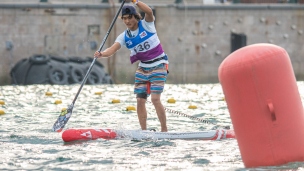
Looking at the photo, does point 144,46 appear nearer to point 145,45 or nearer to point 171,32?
point 145,45

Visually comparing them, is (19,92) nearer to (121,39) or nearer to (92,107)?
(92,107)

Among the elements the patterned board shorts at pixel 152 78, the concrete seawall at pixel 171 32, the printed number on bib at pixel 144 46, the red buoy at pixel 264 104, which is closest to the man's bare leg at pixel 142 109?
the patterned board shorts at pixel 152 78

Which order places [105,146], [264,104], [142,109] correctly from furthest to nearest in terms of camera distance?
[142,109] → [105,146] → [264,104]

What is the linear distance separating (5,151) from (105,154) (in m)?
1.17

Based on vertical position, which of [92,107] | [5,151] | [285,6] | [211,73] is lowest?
[5,151]

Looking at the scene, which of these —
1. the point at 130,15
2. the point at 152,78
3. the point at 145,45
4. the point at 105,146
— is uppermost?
the point at 130,15

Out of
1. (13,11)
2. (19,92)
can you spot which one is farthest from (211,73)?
(19,92)

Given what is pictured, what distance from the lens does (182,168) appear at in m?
9.67

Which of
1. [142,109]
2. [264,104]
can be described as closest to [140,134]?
[142,109]

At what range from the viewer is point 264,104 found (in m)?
9.23

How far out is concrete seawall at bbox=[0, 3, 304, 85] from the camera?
1260 inches

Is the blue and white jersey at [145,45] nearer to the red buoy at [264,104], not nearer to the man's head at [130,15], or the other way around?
the man's head at [130,15]

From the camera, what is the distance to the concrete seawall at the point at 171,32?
32.0m

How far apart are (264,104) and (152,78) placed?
3.76 m
